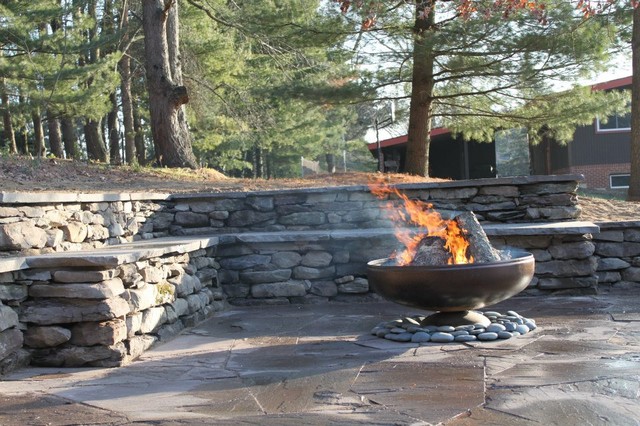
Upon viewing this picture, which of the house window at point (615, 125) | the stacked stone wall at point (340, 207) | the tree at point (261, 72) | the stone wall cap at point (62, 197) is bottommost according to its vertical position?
the stacked stone wall at point (340, 207)

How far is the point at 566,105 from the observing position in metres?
12.3

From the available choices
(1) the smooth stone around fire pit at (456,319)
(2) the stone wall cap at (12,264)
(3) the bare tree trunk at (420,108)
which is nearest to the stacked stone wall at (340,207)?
(1) the smooth stone around fire pit at (456,319)

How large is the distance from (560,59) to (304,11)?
4132 mm

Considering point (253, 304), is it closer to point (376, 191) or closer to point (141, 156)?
point (376, 191)

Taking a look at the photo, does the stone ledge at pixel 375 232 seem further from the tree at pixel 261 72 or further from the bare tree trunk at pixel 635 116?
Result: the bare tree trunk at pixel 635 116

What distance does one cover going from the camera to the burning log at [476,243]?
5.40 metres

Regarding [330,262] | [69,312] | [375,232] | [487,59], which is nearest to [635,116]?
[487,59]

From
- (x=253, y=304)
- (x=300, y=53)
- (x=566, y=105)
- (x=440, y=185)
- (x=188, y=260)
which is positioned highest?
(x=300, y=53)

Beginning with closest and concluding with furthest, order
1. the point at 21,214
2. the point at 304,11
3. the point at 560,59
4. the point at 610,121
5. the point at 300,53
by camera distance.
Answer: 1. the point at 21,214
2. the point at 560,59
3. the point at 304,11
4. the point at 300,53
5. the point at 610,121

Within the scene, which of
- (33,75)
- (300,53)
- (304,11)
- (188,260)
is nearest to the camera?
(188,260)

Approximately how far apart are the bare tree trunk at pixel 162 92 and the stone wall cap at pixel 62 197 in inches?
171

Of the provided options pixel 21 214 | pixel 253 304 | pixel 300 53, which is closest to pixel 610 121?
pixel 300 53

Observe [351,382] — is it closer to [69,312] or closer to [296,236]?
[69,312]

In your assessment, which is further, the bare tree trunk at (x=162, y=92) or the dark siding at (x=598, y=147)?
the dark siding at (x=598, y=147)
